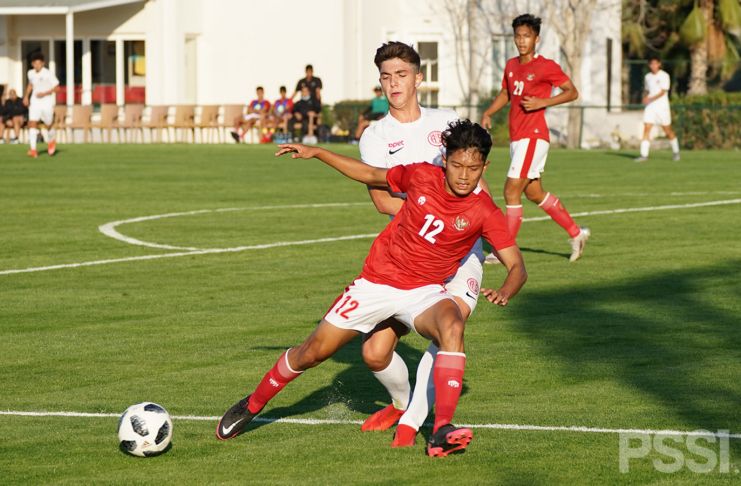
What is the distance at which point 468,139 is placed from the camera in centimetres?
708

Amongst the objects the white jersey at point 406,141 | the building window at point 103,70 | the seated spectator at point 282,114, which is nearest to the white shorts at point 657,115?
the seated spectator at point 282,114

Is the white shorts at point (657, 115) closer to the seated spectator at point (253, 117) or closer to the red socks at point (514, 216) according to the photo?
the seated spectator at point (253, 117)

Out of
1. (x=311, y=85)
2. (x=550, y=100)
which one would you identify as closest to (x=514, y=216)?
(x=550, y=100)

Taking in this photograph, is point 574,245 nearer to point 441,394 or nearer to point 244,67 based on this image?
point 441,394

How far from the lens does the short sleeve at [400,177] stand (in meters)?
7.47

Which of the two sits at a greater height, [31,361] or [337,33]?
[337,33]

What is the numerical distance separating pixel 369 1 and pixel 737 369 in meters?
39.1

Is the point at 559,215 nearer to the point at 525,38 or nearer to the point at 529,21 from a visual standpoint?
the point at 525,38

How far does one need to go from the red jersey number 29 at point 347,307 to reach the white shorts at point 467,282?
0.60 m

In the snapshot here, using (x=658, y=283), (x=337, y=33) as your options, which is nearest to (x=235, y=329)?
(x=658, y=283)

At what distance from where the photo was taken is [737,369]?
9.12 m

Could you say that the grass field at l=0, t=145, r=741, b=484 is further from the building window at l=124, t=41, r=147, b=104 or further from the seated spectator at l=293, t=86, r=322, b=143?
the building window at l=124, t=41, r=147, b=104

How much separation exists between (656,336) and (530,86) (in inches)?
191

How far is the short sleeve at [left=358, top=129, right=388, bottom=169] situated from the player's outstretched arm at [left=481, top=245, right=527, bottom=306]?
1257mm
